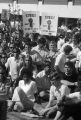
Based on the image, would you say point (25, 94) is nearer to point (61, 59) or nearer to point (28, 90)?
point (28, 90)

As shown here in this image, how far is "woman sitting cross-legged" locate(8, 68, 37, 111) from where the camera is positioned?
37.7 feet

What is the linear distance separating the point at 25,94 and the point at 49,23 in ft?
12.6

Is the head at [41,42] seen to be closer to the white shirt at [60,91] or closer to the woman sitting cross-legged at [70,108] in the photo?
the white shirt at [60,91]

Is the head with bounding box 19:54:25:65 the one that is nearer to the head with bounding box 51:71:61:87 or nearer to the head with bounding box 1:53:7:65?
the head with bounding box 1:53:7:65

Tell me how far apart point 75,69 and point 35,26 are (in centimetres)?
334

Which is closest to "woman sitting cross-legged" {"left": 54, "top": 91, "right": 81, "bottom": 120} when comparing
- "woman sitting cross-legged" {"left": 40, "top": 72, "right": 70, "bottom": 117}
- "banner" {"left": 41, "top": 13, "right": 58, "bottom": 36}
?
"woman sitting cross-legged" {"left": 40, "top": 72, "right": 70, "bottom": 117}

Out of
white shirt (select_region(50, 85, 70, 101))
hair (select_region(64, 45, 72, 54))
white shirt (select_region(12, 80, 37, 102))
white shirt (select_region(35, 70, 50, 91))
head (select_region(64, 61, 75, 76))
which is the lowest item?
white shirt (select_region(35, 70, 50, 91))

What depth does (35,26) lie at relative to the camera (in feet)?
49.9

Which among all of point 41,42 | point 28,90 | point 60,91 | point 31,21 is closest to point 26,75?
point 28,90

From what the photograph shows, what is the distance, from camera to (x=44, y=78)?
513 inches

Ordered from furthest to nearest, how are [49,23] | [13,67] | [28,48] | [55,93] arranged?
1. [49,23]
2. [28,48]
3. [13,67]
4. [55,93]

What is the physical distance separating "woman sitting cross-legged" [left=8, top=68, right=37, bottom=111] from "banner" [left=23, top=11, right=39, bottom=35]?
371 cm

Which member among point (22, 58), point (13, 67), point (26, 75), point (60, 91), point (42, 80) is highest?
point (26, 75)

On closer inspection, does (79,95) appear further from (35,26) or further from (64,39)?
(64,39)
